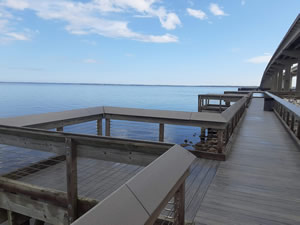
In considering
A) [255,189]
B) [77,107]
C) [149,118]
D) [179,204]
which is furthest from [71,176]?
[77,107]

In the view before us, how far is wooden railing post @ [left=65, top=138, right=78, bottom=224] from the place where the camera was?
2.52 m

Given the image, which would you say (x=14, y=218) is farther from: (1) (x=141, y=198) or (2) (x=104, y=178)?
(1) (x=141, y=198)

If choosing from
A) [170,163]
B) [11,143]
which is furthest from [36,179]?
[170,163]

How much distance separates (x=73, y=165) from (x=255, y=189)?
10.3 ft

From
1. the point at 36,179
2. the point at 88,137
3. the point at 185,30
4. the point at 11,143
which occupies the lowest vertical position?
the point at 36,179

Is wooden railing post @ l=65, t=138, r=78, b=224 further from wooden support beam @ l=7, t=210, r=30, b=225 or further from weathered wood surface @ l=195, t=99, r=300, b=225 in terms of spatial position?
weathered wood surface @ l=195, t=99, r=300, b=225

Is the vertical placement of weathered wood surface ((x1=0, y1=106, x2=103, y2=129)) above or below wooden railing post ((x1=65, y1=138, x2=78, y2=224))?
above

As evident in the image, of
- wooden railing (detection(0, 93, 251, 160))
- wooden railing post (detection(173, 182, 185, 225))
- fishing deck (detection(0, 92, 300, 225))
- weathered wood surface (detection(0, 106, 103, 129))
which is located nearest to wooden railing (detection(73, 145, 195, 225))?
fishing deck (detection(0, 92, 300, 225))

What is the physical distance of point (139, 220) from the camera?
1028 millimetres

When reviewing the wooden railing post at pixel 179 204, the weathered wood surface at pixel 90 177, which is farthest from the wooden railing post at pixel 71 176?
the wooden railing post at pixel 179 204

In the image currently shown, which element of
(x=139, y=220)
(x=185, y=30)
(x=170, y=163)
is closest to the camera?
(x=139, y=220)

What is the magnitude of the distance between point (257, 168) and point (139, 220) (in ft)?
15.3

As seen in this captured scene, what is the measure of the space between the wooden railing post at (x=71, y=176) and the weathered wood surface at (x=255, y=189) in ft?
5.50

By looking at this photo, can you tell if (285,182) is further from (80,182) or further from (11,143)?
(11,143)
